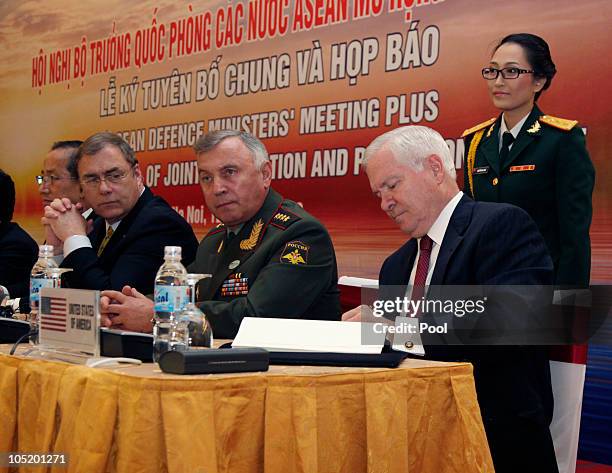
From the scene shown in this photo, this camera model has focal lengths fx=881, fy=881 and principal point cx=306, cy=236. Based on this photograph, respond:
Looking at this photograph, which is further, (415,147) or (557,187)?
(557,187)

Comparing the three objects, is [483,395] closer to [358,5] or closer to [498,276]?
[498,276]

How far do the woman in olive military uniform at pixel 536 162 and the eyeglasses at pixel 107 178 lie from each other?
4.63 feet

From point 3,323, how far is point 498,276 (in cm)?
138

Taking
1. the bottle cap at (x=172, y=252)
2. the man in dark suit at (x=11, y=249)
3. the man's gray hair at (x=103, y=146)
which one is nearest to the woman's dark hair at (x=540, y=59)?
the man's gray hair at (x=103, y=146)

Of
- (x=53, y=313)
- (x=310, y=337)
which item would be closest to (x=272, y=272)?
(x=310, y=337)

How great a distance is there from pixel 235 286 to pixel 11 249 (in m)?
1.89

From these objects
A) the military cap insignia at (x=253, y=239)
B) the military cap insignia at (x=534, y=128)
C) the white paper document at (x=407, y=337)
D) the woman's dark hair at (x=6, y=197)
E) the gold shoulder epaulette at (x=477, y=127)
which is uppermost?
the gold shoulder epaulette at (x=477, y=127)

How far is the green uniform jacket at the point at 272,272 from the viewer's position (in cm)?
274

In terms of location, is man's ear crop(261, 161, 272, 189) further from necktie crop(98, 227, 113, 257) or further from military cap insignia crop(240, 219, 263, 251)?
necktie crop(98, 227, 113, 257)

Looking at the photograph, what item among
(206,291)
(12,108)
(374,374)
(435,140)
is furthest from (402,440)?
(12,108)

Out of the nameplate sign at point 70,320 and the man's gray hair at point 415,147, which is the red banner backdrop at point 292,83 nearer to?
the man's gray hair at point 415,147

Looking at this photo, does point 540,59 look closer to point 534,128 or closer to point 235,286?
point 534,128

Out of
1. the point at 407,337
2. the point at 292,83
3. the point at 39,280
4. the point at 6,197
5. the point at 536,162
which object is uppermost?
the point at 292,83

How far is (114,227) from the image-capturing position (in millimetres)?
3604
